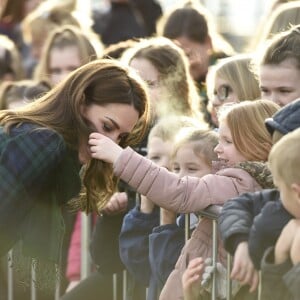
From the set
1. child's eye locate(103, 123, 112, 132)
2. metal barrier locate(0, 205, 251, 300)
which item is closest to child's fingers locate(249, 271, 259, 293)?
metal barrier locate(0, 205, 251, 300)

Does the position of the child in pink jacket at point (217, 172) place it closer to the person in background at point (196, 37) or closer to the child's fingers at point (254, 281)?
the child's fingers at point (254, 281)

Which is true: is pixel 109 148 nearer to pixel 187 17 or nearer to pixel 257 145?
pixel 257 145

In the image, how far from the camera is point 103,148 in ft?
19.2

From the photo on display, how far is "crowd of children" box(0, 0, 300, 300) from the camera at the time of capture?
5062 millimetres

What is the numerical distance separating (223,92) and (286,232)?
7.45 ft

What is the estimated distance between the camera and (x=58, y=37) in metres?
9.34

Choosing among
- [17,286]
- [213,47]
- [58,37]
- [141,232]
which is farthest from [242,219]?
[58,37]

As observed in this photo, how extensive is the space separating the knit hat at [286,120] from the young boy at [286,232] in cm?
32

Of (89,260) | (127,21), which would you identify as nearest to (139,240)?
(89,260)

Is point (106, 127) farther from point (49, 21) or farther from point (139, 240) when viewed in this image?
point (49, 21)

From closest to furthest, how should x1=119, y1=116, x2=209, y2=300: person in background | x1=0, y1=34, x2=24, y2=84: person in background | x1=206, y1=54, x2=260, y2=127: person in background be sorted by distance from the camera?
1. x1=119, y1=116, x2=209, y2=300: person in background
2. x1=206, y1=54, x2=260, y2=127: person in background
3. x1=0, y1=34, x2=24, y2=84: person in background

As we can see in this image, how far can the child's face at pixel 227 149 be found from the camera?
19.5 feet

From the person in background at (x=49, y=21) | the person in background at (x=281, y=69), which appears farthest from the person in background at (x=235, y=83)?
the person in background at (x=49, y=21)

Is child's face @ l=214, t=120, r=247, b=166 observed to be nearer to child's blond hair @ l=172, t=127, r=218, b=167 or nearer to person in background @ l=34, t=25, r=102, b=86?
child's blond hair @ l=172, t=127, r=218, b=167
